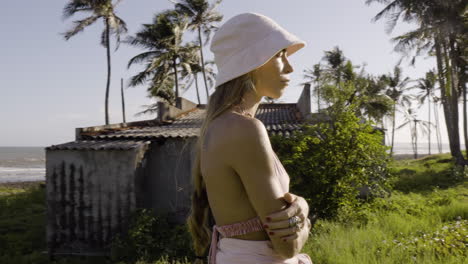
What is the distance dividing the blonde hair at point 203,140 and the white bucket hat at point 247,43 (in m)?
0.04

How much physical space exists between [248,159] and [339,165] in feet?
22.2

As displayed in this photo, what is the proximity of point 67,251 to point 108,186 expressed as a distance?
6.33ft

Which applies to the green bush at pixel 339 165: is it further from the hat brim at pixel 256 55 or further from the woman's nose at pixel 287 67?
the hat brim at pixel 256 55

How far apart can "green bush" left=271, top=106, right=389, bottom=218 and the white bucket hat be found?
20.7ft

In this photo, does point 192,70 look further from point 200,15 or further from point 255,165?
point 255,165

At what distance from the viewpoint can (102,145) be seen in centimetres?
935

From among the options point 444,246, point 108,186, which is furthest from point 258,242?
point 108,186

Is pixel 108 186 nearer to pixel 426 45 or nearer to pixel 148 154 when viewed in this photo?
pixel 148 154

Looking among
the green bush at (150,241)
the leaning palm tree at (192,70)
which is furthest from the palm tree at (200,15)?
the green bush at (150,241)

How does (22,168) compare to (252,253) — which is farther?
(22,168)

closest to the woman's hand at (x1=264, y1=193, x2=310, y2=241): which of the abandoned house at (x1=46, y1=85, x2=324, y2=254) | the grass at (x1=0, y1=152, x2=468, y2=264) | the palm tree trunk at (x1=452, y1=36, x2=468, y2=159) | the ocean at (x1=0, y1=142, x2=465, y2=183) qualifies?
the grass at (x1=0, y1=152, x2=468, y2=264)

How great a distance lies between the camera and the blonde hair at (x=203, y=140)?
1335 mm

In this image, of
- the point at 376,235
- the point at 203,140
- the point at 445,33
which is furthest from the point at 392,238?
the point at 445,33

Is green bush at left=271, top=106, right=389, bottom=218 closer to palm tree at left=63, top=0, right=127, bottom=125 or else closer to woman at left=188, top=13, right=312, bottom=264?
woman at left=188, top=13, right=312, bottom=264
